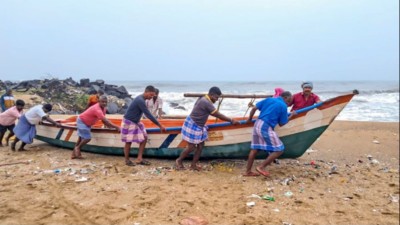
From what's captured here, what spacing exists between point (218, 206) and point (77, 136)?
3919 millimetres

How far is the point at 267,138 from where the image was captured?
5.16m

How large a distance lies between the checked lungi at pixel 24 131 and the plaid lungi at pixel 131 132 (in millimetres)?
2378

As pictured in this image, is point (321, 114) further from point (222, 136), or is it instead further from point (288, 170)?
point (222, 136)

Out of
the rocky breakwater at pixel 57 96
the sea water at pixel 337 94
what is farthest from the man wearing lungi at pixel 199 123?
the rocky breakwater at pixel 57 96

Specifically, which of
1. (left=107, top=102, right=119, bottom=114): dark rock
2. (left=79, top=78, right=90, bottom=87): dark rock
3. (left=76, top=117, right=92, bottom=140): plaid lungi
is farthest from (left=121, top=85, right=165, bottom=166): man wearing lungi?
(left=79, top=78, right=90, bottom=87): dark rock

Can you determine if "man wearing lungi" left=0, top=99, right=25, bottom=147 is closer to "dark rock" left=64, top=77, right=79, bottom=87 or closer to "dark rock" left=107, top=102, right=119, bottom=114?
"dark rock" left=107, top=102, right=119, bottom=114

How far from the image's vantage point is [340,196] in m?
4.61

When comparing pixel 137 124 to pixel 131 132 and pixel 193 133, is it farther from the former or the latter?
pixel 193 133

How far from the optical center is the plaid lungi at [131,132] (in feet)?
19.3

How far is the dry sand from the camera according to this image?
3779 mm

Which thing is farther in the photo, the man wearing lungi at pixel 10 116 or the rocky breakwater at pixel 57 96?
the rocky breakwater at pixel 57 96

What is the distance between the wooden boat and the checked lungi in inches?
26.7

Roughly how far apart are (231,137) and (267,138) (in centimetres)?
79

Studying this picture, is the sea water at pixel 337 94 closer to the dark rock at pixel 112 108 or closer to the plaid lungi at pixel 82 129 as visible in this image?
the dark rock at pixel 112 108
